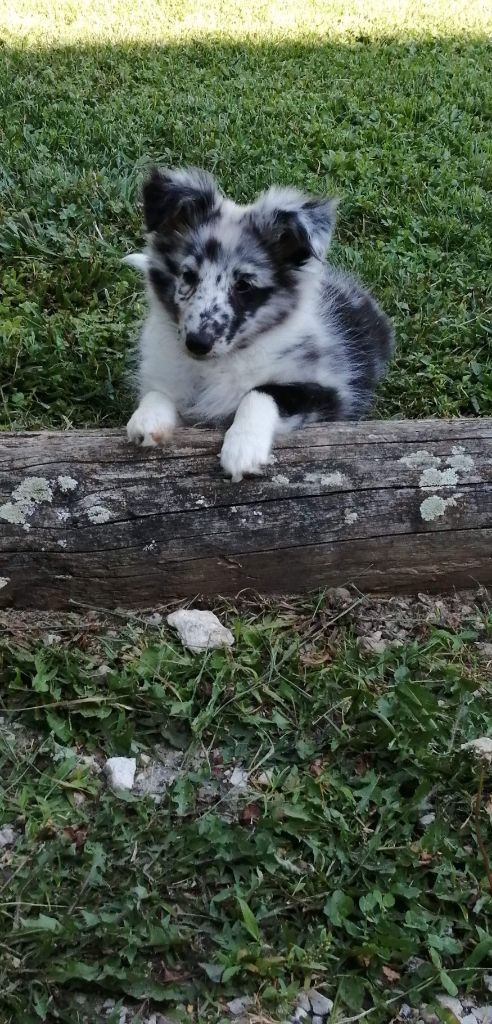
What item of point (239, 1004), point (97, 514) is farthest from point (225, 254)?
point (239, 1004)

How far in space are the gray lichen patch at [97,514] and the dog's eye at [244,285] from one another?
1.11 metres

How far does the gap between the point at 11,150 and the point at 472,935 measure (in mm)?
5477

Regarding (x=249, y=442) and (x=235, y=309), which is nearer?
(x=249, y=442)

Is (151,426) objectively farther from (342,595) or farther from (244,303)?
(342,595)

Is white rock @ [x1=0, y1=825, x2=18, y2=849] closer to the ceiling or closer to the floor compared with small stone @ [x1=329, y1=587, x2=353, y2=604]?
closer to the floor

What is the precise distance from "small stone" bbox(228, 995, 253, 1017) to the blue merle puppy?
1.88 metres

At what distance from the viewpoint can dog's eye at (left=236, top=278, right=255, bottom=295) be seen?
142 inches

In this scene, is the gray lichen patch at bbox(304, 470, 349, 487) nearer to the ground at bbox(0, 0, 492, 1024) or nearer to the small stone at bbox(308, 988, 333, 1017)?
the ground at bbox(0, 0, 492, 1024)

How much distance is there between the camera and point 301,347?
12.4 feet

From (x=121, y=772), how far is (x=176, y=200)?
2230mm

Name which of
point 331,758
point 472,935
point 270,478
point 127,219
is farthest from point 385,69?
point 472,935

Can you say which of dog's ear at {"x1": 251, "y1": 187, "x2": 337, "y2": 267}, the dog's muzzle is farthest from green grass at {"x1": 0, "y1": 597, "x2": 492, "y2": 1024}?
dog's ear at {"x1": 251, "y1": 187, "x2": 337, "y2": 267}

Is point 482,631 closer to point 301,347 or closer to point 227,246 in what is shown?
point 301,347

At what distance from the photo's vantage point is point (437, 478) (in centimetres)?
332
